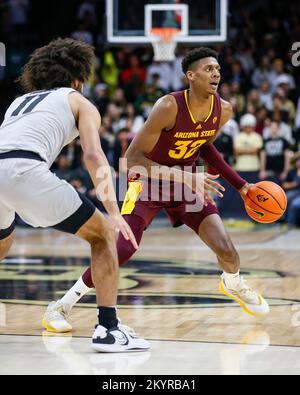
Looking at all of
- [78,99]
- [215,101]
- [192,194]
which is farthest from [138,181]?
[78,99]

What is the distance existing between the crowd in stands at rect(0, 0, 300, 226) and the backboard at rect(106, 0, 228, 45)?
661 mm

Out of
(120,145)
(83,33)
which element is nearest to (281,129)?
(120,145)

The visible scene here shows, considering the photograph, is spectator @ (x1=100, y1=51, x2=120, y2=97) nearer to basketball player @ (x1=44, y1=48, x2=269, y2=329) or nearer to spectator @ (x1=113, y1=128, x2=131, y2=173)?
spectator @ (x1=113, y1=128, x2=131, y2=173)

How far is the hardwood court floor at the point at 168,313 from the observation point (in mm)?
4875

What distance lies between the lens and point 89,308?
22.4 ft

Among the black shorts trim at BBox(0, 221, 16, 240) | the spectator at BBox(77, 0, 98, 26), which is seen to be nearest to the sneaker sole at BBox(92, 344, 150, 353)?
the black shorts trim at BBox(0, 221, 16, 240)

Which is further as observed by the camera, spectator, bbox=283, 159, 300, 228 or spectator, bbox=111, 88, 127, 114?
spectator, bbox=111, 88, 127, 114

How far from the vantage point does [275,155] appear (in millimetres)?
14727

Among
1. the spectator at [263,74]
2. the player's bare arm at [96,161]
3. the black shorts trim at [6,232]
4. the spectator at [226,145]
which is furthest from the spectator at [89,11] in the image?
the player's bare arm at [96,161]

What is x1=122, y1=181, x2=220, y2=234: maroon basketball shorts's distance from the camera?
626 centimetres
